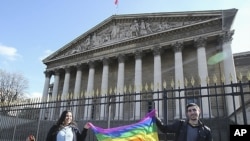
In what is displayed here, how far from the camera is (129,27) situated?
82.0 ft

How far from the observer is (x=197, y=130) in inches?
132

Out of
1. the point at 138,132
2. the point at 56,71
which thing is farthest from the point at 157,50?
the point at 138,132

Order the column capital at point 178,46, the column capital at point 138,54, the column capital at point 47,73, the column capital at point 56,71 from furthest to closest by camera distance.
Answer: the column capital at point 47,73, the column capital at point 56,71, the column capital at point 138,54, the column capital at point 178,46

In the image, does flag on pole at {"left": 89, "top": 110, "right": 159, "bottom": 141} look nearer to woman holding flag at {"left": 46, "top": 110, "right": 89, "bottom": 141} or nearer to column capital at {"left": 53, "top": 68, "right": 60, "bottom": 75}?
woman holding flag at {"left": 46, "top": 110, "right": 89, "bottom": 141}

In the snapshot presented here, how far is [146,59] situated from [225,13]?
899 centimetres

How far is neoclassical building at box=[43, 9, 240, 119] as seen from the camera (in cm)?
1938

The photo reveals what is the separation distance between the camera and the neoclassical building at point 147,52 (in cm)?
1938

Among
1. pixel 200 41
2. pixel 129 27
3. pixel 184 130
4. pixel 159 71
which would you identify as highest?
pixel 129 27

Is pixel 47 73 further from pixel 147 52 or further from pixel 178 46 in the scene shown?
pixel 178 46

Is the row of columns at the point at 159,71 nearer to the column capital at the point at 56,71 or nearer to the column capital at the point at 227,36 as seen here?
the column capital at the point at 227,36

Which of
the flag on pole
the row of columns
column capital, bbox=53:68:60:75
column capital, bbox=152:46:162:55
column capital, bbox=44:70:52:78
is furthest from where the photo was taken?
column capital, bbox=44:70:52:78

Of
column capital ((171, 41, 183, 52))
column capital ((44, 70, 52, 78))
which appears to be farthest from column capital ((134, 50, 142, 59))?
column capital ((44, 70, 52, 78))

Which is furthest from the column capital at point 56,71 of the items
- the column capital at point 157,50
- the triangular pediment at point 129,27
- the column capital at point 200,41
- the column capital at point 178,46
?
the column capital at point 200,41

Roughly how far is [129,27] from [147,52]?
3992 mm
